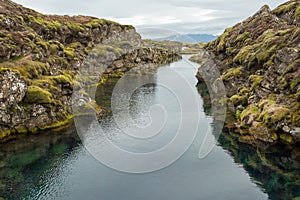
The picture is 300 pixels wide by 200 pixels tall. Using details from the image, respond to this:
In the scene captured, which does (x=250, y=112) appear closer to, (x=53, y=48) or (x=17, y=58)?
(x=17, y=58)

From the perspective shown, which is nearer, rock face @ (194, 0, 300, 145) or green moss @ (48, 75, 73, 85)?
rock face @ (194, 0, 300, 145)

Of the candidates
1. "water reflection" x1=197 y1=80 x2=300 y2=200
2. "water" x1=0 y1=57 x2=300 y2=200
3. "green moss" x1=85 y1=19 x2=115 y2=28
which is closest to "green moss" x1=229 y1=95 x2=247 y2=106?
"water reflection" x1=197 y1=80 x2=300 y2=200

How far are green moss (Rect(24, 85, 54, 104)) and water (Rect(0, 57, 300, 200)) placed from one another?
11.0 m

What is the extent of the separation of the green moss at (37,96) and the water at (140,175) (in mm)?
Answer: 11044

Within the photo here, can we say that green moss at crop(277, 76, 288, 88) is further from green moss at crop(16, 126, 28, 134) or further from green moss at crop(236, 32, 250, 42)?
green moss at crop(16, 126, 28, 134)

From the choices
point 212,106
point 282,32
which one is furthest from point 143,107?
point 282,32

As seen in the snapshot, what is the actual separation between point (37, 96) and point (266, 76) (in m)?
63.8

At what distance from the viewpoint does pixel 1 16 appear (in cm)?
10425

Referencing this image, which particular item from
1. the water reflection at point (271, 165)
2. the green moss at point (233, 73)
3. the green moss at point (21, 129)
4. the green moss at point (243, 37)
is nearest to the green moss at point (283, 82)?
the water reflection at point (271, 165)

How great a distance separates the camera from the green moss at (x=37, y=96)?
8256cm

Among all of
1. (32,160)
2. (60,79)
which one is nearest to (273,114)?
(32,160)

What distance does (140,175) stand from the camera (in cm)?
5544

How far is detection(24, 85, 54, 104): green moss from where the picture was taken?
8256cm

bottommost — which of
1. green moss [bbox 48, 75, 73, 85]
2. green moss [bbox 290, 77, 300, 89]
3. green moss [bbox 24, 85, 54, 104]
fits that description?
green moss [bbox 24, 85, 54, 104]
